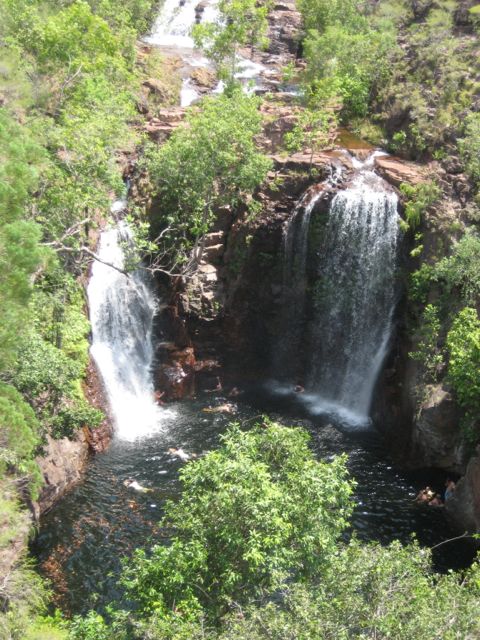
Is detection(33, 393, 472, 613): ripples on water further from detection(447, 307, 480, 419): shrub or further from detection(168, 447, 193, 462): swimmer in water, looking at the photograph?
detection(447, 307, 480, 419): shrub

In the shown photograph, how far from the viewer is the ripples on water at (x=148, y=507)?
1723cm

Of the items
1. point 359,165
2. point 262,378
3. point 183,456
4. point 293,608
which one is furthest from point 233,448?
point 359,165

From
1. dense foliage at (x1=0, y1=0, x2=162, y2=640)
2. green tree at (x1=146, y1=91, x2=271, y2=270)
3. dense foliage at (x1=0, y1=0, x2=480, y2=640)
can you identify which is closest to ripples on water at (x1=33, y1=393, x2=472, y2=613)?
dense foliage at (x1=0, y1=0, x2=480, y2=640)

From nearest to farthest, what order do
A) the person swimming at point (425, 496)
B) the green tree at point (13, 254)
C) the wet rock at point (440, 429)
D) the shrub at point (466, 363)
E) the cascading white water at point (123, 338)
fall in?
the green tree at point (13, 254) < the shrub at point (466, 363) < the person swimming at point (425, 496) < the wet rock at point (440, 429) < the cascading white water at point (123, 338)

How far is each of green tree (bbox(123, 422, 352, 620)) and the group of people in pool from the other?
10111 mm

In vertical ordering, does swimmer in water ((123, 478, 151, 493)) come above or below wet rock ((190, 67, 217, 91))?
below

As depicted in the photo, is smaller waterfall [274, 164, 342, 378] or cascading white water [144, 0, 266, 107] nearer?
smaller waterfall [274, 164, 342, 378]

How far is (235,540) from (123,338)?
17.3 meters

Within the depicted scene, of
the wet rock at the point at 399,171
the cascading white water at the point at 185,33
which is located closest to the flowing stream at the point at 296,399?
the wet rock at the point at 399,171

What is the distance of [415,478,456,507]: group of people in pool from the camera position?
2104cm

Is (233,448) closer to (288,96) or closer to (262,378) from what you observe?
(262,378)

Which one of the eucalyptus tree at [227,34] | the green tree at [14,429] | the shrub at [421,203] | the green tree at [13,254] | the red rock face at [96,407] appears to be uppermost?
the eucalyptus tree at [227,34]

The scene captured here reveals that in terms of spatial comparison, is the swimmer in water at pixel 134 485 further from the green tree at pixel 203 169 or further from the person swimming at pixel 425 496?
the person swimming at pixel 425 496

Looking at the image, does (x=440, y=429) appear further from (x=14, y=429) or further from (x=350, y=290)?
(x=14, y=429)
